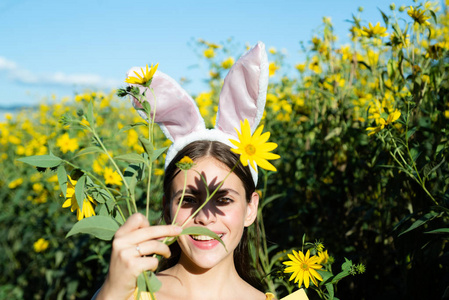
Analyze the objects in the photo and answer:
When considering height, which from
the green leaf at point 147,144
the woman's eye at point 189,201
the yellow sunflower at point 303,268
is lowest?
the yellow sunflower at point 303,268

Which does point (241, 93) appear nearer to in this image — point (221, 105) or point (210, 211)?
point (221, 105)

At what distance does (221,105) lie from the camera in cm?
135

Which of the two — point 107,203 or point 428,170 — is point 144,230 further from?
point 428,170

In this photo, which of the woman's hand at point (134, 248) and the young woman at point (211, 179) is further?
the young woman at point (211, 179)

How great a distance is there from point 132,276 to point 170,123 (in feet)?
2.16

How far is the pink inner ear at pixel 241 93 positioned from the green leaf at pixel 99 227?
24.1 inches

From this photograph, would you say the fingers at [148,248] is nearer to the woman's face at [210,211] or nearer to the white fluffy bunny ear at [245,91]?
the woman's face at [210,211]

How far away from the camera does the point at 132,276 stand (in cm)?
79

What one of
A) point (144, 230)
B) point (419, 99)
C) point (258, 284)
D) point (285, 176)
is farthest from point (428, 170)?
point (285, 176)

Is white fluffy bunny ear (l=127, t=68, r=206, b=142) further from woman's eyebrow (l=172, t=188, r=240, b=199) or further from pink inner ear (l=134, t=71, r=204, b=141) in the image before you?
woman's eyebrow (l=172, t=188, r=240, b=199)

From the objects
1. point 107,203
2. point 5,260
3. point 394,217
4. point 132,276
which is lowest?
point 5,260

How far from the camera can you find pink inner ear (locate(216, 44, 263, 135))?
1.23 meters

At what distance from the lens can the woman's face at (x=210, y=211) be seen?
116 cm

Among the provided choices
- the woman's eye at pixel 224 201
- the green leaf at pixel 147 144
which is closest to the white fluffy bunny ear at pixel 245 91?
the woman's eye at pixel 224 201
